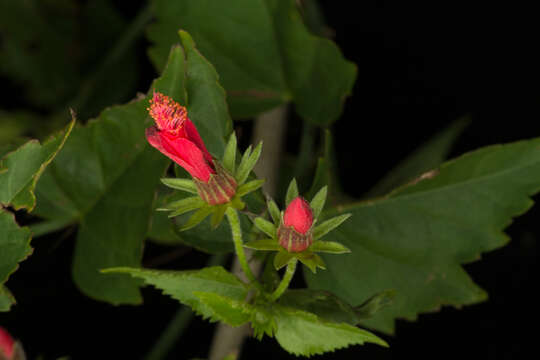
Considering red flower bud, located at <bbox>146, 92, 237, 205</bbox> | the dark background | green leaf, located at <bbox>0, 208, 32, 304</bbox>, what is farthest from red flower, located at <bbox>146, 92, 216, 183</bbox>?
the dark background

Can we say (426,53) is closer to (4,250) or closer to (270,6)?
(270,6)

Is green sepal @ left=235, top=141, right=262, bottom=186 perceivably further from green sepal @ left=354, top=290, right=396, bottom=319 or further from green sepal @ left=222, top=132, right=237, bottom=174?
green sepal @ left=354, top=290, right=396, bottom=319

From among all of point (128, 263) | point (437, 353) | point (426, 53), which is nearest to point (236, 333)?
point (128, 263)

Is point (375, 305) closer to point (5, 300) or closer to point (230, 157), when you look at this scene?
point (230, 157)

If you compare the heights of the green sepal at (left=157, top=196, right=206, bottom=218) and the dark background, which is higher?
the green sepal at (left=157, top=196, right=206, bottom=218)

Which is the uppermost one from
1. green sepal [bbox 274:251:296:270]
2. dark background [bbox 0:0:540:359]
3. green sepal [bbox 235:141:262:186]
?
green sepal [bbox 235:141:262:186]

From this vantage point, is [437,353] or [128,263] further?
[437,353]

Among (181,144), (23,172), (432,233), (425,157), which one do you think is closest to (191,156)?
(181,144)
